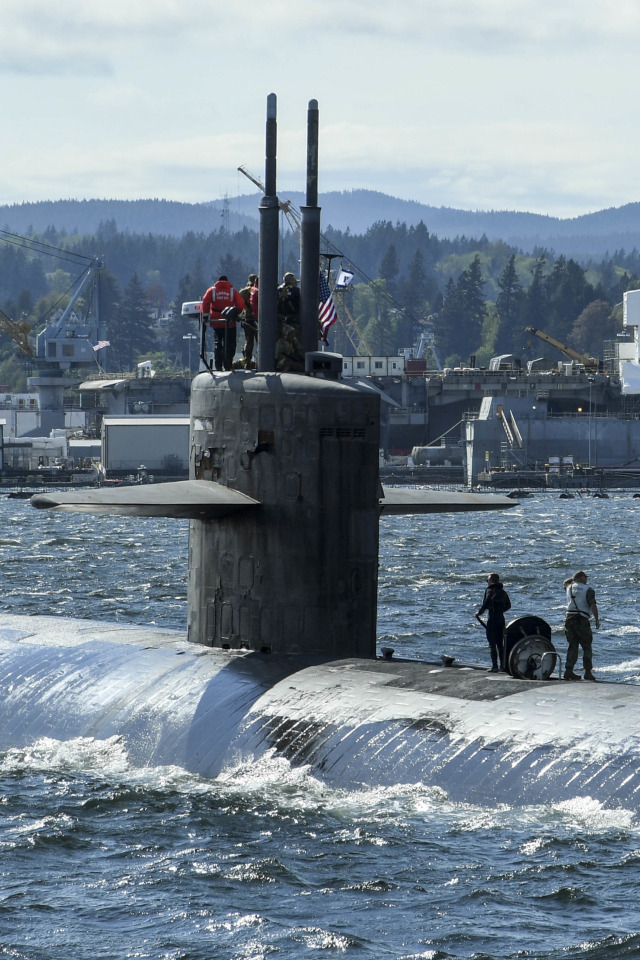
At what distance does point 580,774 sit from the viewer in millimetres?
15102

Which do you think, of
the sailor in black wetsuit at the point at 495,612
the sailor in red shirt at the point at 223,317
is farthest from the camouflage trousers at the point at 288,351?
the sailor in black wetsuit at the point at 495,612

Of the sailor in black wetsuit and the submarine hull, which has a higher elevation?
the sailor in black wetsuit

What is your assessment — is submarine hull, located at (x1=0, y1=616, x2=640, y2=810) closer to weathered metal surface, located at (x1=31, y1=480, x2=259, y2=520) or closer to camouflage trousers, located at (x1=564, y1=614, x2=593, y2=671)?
camouflage trousers, located at (x1=564, y1=614, x2=593, y2=671)

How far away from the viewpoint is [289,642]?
19250 mm

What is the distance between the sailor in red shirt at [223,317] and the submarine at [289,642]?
476 mm

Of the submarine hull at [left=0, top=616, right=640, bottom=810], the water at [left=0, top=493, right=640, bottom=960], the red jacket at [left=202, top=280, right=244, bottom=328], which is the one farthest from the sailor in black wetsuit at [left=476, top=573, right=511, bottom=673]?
the red jacket at [left=202, top=280, right=244, bottom=328]

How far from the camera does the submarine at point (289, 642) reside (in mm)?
16734

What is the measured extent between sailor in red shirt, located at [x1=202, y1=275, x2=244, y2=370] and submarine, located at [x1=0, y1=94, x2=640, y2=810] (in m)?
0.48

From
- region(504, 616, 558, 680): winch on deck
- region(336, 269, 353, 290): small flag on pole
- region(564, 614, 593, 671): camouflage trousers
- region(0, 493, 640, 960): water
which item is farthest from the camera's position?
region(336, 269, 353, 290): small flag on pole

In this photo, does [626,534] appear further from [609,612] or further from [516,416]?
[516,416]

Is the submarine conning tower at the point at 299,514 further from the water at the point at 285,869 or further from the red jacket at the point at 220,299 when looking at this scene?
the water at the point at 285,869

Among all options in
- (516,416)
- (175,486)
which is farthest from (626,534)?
(175,486)

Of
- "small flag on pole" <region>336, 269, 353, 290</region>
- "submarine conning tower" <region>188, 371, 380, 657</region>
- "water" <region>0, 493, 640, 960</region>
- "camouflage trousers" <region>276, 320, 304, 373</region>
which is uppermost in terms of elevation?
"small flag on pole" <region>336, 269, 353, 290</region>

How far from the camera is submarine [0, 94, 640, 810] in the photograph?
16.7 metres
